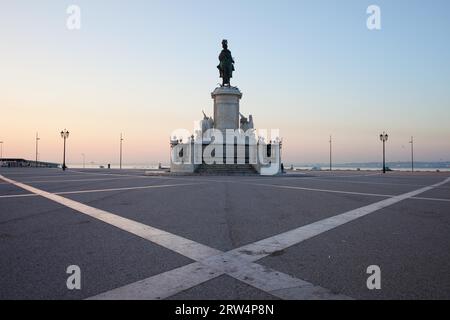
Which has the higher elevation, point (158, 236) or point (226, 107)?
point (226, 107)

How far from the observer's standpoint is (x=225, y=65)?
43.3 meters

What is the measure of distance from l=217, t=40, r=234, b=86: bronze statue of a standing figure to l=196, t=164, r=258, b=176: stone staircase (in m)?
12.2

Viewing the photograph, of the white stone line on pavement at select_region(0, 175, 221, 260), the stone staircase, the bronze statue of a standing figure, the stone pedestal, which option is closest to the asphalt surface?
the white stone line on pavement at select_region(0, 175, 221, 260)

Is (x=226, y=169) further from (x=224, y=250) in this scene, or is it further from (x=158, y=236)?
(x=224, y=250)

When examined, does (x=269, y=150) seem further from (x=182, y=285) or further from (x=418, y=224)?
(x=182, y=285)

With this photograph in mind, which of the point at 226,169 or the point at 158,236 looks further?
the point at 226,169

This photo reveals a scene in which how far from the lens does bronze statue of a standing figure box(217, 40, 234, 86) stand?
43406mm

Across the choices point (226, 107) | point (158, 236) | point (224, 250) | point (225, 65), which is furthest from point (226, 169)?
point (224, 250)

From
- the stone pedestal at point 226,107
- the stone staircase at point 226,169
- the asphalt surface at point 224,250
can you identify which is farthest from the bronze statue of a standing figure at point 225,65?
the asphalt surface at point 224,250

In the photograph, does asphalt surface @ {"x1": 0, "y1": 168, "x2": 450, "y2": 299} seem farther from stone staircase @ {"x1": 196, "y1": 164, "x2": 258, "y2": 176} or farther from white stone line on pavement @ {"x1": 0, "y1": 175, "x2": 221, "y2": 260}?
stone staircase @ {"x1": 196, "y1": 164, "x2": 258, "y2": 176}

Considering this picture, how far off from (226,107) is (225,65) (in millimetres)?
6532

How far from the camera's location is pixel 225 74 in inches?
1719
